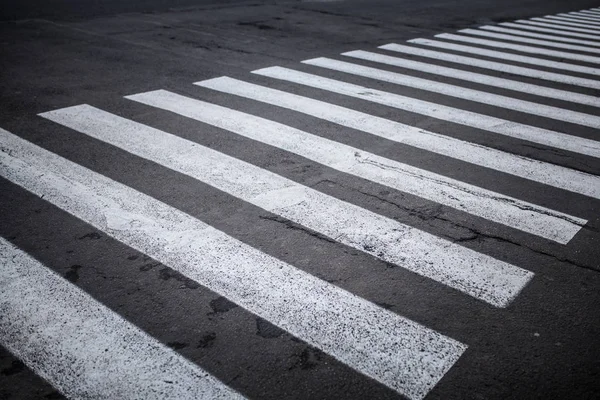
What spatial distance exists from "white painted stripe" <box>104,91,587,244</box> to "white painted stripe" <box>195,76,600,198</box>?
0.62m

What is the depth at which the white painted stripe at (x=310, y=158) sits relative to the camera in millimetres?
4219

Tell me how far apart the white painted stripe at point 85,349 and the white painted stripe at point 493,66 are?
24.4 ft

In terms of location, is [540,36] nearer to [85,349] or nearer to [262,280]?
[262,280]

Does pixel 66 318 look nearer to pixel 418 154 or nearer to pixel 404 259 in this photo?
pixel 404 259

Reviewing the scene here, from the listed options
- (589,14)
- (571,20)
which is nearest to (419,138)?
(571,20)

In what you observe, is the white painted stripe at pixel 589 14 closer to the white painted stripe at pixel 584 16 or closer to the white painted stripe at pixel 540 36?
the white painted stripe at pixel 584 16

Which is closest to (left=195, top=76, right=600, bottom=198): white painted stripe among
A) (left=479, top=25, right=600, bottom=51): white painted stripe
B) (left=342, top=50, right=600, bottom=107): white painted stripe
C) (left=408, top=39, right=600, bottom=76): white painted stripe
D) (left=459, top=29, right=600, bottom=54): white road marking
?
(left=342, top=50, right=600, bottom=107): white painted stripe

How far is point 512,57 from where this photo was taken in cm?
984

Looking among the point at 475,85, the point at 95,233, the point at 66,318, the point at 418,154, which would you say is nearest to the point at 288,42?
the point at 475,85

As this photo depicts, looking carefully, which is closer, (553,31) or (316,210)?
(316,210)

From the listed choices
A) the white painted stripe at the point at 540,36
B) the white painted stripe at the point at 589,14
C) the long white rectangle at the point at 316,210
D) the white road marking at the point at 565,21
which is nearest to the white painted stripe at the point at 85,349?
the long white rectangle at the point at 316,210

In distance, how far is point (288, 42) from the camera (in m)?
10.5

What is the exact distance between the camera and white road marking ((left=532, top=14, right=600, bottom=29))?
45.8 ft

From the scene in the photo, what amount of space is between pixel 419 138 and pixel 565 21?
11.6 meters
